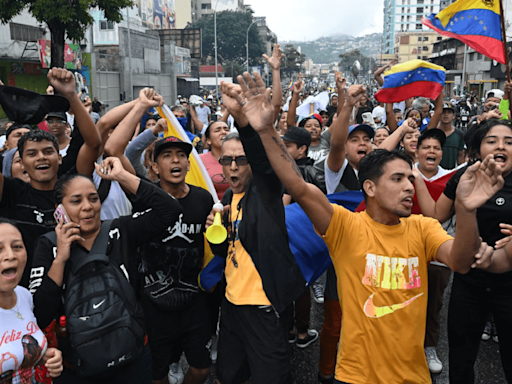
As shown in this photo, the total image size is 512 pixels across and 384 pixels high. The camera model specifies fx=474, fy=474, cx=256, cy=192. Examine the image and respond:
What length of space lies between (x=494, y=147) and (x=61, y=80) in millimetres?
2834

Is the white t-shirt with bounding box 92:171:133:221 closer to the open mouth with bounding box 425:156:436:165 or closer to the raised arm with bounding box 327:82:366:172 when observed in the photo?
the raised arm with bounding box 327:82:366:172

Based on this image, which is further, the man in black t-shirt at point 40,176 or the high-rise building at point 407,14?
the high-rise building at point 407,14

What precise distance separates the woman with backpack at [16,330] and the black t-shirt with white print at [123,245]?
0.34ft

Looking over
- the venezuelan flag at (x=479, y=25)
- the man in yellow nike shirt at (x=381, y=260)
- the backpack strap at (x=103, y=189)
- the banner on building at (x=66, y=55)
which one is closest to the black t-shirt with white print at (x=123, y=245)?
the backpack strap at (x=103, y=189)

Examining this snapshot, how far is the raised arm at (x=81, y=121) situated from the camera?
303cm

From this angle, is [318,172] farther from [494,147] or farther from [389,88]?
[389,88]

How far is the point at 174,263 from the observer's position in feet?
10.7

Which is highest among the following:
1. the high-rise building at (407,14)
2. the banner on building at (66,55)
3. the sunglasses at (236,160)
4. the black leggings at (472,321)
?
the high-rise building at (407,14)

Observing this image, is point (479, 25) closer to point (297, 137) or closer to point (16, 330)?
point (297, 137)

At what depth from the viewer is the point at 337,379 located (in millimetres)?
2521

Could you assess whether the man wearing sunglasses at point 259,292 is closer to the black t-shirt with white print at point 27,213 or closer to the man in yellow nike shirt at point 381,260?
the man in yellow nike shirt at point 381,260

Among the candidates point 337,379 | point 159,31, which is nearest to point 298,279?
point 337,379

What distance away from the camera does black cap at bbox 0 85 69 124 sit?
9.51ft

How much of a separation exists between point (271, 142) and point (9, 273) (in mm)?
1384
